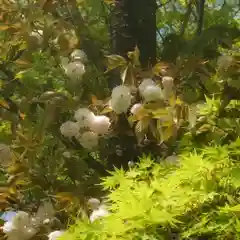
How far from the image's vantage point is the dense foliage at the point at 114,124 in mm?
1127

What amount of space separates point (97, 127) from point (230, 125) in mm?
363

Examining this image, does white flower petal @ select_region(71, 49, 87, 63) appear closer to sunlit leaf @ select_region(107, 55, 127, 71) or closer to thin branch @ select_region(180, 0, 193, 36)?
sunlit leaf @ select_region(107, 55, 127, 71)

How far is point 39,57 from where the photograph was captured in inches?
69.3

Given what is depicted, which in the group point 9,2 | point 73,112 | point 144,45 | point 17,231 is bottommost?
point 17,231

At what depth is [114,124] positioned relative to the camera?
5.14 feet

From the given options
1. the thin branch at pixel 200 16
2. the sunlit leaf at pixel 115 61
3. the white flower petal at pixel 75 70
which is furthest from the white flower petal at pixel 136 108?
the thin branch at pixel 200 16

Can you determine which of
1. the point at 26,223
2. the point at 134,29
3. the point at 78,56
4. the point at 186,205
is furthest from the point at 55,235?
the point at 134,29

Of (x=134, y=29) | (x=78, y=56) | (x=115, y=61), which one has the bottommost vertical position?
(x=115, y=61)

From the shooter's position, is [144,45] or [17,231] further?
[144,45]

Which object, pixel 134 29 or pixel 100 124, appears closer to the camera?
pixel 100 124

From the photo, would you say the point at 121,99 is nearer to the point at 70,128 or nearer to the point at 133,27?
the point at 70,128

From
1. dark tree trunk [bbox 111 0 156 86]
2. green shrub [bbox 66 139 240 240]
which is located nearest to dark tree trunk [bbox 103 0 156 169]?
dark tree trunk [bbox 111 0 156 86]

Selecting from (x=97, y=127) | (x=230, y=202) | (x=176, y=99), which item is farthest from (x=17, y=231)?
(x=230, y=202)

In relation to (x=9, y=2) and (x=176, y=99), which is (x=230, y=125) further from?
(x=9, y=2)
